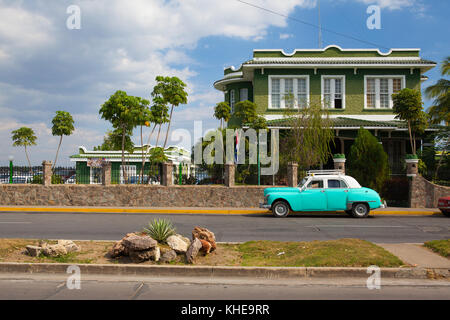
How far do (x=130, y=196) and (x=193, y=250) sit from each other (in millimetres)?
13738

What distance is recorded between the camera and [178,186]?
20594mm

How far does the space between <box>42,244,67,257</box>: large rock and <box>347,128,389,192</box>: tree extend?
17058 millimetres

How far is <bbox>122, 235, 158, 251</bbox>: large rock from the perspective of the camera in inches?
292

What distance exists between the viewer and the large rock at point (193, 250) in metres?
7.50

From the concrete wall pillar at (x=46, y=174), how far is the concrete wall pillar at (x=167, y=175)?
6.10m

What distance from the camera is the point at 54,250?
7.80 meters

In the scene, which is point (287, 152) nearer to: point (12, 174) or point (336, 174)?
point (336, 174)

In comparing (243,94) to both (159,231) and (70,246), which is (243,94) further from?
(70,246)

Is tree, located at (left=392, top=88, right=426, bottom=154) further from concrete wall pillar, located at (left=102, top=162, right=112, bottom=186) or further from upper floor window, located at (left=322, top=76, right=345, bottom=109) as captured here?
concrete wall pillar, located at (left=102, top=162, right=112, bottom=186)

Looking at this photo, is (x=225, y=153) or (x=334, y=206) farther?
(x=225, y=153)

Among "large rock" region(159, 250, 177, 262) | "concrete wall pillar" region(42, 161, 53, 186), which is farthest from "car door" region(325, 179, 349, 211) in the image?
"concrete wall pillar" region(42, 161, 53, 186)

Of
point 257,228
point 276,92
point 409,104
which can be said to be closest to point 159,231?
point 257,228
